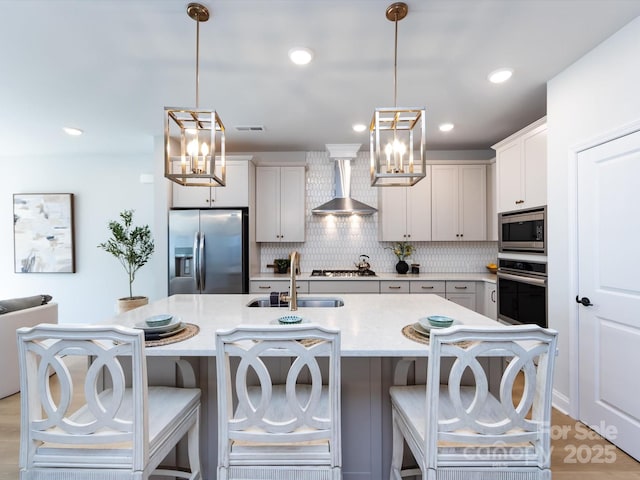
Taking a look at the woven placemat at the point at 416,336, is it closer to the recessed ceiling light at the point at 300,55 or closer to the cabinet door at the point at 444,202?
the recessed ceiling light at the point at 300,55

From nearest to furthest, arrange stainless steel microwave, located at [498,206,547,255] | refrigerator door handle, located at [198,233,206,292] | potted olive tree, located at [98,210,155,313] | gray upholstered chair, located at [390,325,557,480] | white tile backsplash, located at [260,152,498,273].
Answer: gray upholstered chair, located at [390,325,557,480], stainless steel microwave, located at [498,206,547,255], refrigerator door handle, located at [198,233,206,292], potted olive tree, located at [98,210,155,313], white tile backsplash, located at [260,152,498,273]

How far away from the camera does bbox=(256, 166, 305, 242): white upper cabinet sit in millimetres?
4105

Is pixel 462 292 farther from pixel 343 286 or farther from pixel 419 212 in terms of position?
pixel 343 286

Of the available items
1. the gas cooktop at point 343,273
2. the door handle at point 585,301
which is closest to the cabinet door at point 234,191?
the gas cooktop at point 343,273

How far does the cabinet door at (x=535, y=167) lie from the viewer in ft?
8.70

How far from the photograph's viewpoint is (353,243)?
14.4 feet

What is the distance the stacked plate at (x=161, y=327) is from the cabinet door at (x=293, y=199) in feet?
8.57

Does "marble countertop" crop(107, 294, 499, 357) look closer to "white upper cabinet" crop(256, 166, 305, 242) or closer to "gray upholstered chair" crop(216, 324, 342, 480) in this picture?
"gray upholstered chair" crop(216, 324, 342, 480)

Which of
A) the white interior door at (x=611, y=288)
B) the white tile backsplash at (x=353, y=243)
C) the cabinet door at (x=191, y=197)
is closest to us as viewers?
the white interior door at (x=611, y=288)

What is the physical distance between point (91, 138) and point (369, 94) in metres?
3.50

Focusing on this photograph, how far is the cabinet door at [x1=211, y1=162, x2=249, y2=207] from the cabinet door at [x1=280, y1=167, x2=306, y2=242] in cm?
51

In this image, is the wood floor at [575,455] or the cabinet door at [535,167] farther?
the cabinet door at [535,167]

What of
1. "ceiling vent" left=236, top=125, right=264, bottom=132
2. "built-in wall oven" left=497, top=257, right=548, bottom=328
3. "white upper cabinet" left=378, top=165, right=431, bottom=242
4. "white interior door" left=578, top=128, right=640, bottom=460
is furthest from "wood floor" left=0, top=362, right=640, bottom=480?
"ceiling vent" left=236, top=125, right=264, bottom=132

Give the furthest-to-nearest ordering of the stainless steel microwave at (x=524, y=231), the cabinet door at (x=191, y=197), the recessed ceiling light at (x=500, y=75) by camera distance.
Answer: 1. the cabinet door at (x=191, y=197)
2. the stainless steel microwave at (x=524, y=231)
3. the recessed ceiling light at (x=500, y=75)
